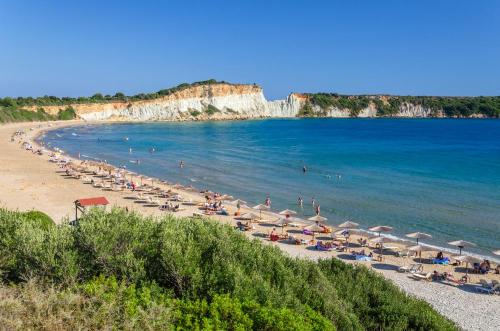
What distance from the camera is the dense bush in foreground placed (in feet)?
22.9

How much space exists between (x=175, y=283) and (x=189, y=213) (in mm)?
19092

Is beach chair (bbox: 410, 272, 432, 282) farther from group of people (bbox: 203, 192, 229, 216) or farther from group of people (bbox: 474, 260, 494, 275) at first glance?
group of people (bbox: 203, 192, 229, 216)

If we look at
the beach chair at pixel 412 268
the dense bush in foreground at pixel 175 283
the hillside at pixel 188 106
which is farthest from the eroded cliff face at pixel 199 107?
the dense bush in foreground at pixel 175 283

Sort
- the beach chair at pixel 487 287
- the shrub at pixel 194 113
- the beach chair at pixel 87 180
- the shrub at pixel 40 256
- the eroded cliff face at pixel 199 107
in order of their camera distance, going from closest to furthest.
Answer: the shrub at pixel 40 256 → the beach chair at pixel 487 287 → the beach chair at pixel 87 180 → the eroded cliff face at pixel 199 107 → the shrub at pixel 194 113

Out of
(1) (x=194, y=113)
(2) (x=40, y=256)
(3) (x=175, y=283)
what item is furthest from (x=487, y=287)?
(1) (x=194, y=113)

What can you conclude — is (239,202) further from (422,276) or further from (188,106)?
(188,106)

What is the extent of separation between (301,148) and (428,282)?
171 feet

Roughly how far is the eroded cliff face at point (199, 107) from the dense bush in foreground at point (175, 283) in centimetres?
11678

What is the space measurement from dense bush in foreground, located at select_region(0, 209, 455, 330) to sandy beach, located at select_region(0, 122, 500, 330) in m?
2.74

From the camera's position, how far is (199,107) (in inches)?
5945

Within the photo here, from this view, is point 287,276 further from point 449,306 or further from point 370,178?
point 370,178

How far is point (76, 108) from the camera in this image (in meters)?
123

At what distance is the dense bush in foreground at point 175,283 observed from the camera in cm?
697

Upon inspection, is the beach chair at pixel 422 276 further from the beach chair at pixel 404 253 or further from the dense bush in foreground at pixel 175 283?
the dense bush in foreground at pixel 175 283
